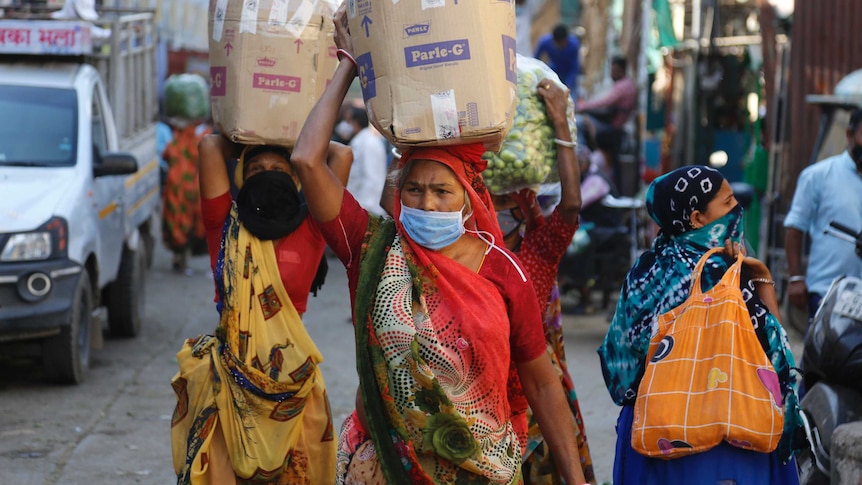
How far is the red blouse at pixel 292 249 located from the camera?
14.7 feet

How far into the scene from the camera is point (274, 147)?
14.9 ft

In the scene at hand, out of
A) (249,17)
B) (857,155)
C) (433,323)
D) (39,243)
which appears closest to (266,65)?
(249,17)

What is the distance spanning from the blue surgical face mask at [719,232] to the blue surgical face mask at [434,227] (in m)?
1.01

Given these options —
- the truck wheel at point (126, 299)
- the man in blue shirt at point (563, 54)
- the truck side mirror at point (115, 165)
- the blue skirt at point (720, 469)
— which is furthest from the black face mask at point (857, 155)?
the man in blue shirt at point (563, 54)

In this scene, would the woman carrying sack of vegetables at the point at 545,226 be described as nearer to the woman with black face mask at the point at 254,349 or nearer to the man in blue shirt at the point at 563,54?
the woman with black face mask at the point at 254,349

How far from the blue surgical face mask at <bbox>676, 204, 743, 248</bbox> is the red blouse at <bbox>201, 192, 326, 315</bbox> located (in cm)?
139

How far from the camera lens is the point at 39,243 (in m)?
7.81

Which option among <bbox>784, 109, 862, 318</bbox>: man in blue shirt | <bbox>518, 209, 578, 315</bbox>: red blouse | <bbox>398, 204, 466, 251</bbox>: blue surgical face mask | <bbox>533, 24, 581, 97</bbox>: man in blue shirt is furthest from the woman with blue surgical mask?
<bbox>533, 24, 581, 97</bbox>: man in blue shirt

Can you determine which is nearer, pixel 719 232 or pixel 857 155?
pixel 719 232

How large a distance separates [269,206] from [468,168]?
1.23m

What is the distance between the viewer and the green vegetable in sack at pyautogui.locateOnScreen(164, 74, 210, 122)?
15320mm

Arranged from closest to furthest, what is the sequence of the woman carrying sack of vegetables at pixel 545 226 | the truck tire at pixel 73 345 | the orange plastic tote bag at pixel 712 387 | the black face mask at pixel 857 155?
the orange plastic tote bag at pixel 712 387, the woman carrying sack of vegetables at pixel 545 226, the black face mask at pixel 857 155, the truck tire at pixel 73 345

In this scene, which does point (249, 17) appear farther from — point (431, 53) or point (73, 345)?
point (73, 345)

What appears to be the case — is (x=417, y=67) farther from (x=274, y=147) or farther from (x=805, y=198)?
(x=805, y=198)
